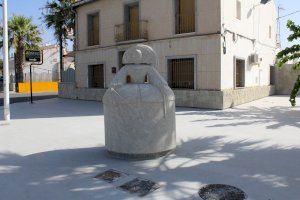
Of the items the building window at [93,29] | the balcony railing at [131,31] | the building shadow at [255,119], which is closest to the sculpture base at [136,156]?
the building shadow at [255,119]

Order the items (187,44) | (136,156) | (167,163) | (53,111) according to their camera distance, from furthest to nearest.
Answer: (187,44), (53,111), (136,156), (167,163)

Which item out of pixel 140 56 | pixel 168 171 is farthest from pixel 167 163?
pixel 140 56

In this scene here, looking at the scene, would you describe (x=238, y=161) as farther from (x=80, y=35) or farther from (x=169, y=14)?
(x=80, y=35)

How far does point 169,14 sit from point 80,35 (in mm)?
7392

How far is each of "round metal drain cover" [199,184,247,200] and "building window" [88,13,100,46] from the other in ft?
54.5

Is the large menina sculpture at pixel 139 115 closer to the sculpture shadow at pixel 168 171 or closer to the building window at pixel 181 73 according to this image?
the sculpture shadow at pixel 168 171

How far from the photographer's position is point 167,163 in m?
5.46

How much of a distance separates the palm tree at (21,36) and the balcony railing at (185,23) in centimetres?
2140

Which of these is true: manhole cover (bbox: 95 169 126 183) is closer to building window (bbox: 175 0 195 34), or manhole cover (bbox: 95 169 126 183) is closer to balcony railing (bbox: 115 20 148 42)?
building window (bbox: 175 0 195 34)

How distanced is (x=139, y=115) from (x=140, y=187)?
4.86ft

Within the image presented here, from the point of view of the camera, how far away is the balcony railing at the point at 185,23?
1507 centimetres

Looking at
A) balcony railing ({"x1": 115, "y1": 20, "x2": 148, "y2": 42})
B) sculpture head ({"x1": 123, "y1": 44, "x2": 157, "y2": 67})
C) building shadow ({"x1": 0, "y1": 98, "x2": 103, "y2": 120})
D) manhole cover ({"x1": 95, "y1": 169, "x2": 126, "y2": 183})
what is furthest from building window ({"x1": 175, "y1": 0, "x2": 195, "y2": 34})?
manhole cover ({"x1": 95, "y1": 169, "x2": 126, "y2": 183})

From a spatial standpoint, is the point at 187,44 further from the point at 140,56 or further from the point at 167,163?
the point at 167,163

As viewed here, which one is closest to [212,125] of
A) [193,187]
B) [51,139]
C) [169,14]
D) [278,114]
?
[278,114]
